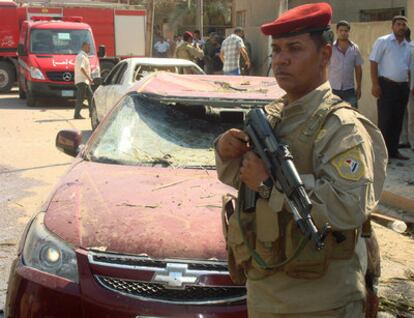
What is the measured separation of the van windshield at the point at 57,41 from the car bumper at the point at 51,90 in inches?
40.9

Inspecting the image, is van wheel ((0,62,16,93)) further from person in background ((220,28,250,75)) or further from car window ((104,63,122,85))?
car window ((104,63,122,85))

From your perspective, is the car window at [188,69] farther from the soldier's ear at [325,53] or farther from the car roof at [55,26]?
the soldier's ear at [325,53]

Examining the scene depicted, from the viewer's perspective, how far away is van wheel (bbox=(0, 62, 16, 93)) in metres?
18.6

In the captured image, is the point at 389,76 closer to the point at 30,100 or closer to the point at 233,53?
the point at 233,53

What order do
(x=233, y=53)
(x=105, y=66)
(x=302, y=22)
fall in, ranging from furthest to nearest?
(x=105, y=66) < (x=233, y=53) < (x=302, y=22)

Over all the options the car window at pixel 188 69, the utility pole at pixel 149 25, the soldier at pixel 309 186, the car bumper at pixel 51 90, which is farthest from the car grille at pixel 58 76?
the soldier at pixel 309 186

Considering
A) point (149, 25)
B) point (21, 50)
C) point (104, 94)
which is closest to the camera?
point (104, 94)

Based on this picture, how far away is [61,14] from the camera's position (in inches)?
821

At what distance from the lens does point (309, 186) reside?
1863mm

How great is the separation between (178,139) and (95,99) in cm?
682

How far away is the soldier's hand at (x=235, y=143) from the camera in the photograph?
2.03 meters

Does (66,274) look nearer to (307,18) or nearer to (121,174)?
(121,174)

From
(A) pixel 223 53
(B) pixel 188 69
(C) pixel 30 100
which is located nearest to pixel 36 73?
(C) pixel 30 100

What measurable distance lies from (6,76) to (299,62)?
58.7 feet
